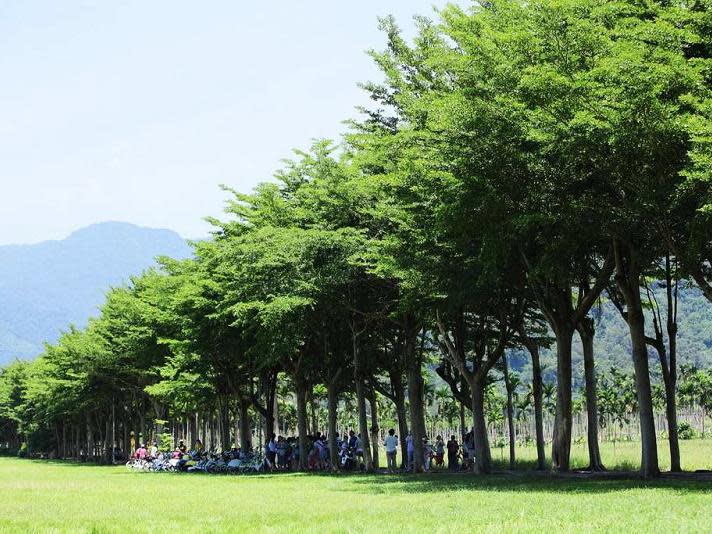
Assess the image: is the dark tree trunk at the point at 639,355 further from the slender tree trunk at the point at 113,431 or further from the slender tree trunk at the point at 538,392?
the slender tree trunk at the point at 113,431

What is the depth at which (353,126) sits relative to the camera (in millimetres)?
36031

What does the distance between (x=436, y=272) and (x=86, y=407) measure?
6176 centimetres

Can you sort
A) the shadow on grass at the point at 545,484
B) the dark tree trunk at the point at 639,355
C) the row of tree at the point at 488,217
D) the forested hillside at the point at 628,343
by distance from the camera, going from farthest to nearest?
the forested hillside at the point at 628,343, the dark tree trunk at the point at 639,355, the shadow on grass at the point at 545,484, the row of tree at the point at 488,217

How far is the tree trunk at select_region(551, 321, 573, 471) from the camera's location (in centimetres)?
2777

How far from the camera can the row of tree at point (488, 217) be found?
1959cm

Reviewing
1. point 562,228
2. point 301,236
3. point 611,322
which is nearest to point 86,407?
point 301,236

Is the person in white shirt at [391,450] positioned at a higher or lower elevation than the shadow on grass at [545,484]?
higher

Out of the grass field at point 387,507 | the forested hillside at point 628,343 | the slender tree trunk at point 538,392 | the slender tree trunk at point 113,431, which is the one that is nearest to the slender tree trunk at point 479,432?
the grass field at point 387,507

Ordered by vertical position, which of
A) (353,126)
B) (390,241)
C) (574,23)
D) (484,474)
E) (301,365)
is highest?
(353,126)

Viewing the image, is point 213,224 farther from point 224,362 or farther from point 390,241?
point 390,241

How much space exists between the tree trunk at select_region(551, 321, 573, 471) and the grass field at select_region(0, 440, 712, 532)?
1.43 m

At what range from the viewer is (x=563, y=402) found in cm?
2805

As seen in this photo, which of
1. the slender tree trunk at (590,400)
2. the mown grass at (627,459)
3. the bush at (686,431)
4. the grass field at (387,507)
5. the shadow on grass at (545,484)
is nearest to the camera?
the grass field at (387,507)

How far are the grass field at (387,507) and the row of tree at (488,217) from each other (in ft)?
15.0
